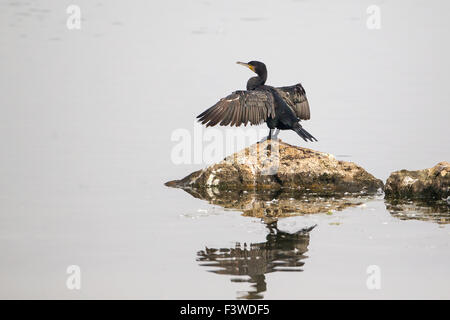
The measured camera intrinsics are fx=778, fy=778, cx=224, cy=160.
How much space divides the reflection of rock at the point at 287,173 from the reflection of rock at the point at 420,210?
2.71ft

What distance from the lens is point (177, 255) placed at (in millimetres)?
8461

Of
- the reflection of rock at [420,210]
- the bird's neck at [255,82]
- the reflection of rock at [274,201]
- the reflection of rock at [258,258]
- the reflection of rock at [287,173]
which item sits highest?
the bird's neck at [255,82]

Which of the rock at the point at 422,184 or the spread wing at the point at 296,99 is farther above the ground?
the spread wing at the point at 296,99

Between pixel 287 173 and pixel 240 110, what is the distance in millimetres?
1168

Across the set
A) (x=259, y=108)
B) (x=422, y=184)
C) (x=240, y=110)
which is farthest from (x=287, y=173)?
(x=422, y=184)

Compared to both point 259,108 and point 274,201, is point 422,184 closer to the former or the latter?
point 274,201

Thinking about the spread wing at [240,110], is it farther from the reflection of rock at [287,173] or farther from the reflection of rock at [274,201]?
the reflection of rock at [274,201]

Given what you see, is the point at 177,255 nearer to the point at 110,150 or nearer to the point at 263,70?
the point at 263,70

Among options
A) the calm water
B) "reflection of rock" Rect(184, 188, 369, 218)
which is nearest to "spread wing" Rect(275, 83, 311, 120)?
the calm water

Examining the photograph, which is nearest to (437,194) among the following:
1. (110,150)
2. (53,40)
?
(110,150)

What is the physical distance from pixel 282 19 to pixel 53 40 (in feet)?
26.0

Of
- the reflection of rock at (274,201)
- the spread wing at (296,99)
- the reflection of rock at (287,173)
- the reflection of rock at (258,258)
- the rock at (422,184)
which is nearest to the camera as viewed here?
the reflection of rock at (258,258)

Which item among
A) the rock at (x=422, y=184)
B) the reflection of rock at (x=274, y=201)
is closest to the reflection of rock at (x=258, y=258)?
the reflection of rock at (x=274, y=201)

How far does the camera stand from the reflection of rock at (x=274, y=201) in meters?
10.2
